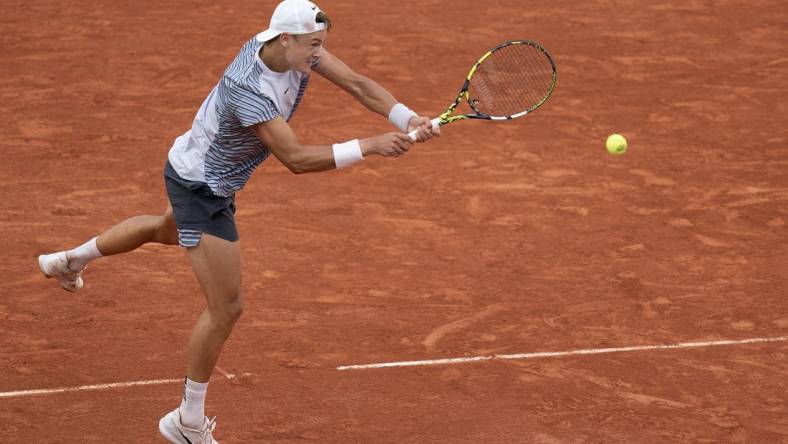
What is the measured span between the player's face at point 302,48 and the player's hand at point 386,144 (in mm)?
470

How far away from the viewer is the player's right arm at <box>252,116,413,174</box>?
5.69 meters

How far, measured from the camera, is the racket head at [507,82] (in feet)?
23.6

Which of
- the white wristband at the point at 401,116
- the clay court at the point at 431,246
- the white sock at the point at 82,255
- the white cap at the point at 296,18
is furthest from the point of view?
the white sock at the point at 82,255

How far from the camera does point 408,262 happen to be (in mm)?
8695

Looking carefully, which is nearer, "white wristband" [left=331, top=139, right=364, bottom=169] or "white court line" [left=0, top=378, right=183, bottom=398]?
"white wristband" [left=331, top=139, right=364, bottom=169]

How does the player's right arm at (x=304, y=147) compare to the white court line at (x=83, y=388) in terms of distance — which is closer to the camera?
the player's right arm at (x=304, y=147)

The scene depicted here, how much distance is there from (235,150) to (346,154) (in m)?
0.57

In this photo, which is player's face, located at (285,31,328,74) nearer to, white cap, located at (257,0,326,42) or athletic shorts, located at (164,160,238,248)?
white cap, located at (257,0,326,42)

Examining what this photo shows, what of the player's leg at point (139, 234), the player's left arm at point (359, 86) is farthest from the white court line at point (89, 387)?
the player's left arm at point (359, 86)

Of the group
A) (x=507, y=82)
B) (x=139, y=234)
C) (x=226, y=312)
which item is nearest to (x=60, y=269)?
(x=139, y=234)

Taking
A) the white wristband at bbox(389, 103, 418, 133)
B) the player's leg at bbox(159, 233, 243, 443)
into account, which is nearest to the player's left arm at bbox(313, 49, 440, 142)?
the white wristband at bbox(389, 103, 418, 133)

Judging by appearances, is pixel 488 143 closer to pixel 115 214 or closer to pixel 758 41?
pixel 115 214

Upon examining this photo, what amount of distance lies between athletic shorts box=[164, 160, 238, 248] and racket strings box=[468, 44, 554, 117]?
195cm

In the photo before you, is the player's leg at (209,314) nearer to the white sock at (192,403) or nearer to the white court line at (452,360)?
the white sock at (192,403)
